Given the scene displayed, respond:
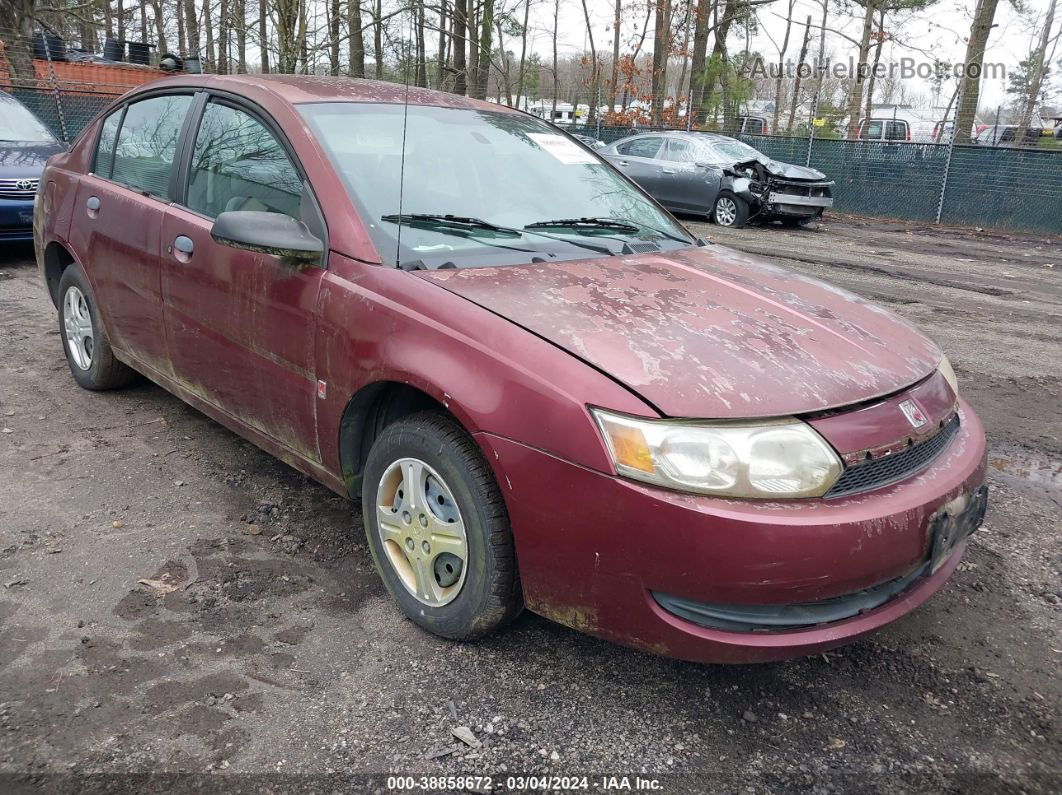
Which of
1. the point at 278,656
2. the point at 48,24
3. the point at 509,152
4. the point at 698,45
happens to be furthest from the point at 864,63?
the point at 278,656

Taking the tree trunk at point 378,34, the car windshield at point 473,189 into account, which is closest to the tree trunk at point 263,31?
the tree trunk at point 378,34

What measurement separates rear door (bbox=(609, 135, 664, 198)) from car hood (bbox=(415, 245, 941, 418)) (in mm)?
12487

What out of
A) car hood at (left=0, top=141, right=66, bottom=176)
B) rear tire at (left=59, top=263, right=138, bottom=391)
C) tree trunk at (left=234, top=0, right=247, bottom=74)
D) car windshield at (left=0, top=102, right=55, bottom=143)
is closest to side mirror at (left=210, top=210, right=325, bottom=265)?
rear tire at (left=59, top=263, right=138, bottom=391)

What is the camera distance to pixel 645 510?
2.01 metres

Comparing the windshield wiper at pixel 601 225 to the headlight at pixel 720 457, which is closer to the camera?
the headlight at pixel 720 457

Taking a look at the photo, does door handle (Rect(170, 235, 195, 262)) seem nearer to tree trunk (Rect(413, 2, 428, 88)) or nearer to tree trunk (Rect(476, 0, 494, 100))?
tree trunk (Rect(413, 2, 428, 88))

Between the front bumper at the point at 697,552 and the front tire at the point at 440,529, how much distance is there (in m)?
0.10

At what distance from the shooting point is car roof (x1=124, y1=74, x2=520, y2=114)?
326 cm

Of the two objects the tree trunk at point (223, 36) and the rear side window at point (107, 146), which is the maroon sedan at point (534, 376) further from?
the tree trunk at point (223, 36)

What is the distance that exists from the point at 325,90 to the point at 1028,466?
144 inches

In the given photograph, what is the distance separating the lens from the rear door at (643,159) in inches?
591

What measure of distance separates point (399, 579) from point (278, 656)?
1.38 feet

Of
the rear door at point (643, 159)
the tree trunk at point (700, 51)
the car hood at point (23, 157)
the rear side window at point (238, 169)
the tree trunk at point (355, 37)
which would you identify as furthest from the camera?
the tree trunk at point (700, 51)

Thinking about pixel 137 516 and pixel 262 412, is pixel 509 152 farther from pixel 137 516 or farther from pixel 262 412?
pixel 137 516
